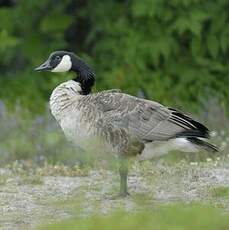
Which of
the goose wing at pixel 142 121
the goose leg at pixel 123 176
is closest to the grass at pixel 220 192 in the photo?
the goose wing at pixel 142 121

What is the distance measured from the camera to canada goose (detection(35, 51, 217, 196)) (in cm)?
923

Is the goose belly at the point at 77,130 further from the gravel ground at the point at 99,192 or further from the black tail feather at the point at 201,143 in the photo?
the black tail feather at the point at 201,143

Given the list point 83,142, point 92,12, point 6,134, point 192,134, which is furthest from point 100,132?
point 92,12

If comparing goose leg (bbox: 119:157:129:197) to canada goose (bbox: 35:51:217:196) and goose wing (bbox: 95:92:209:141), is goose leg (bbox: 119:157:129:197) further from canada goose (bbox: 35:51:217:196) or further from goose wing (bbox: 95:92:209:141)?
goose wing (bbox: 95:92:209:141)

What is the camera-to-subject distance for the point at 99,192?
31.8 feet

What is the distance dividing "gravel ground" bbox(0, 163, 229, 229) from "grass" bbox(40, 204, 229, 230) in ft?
3.04

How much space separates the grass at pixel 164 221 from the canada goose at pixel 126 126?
2.02m

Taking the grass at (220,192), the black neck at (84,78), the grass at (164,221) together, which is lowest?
the grass at (164,221)

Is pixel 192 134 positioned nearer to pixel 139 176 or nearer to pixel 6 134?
pixel 139 176

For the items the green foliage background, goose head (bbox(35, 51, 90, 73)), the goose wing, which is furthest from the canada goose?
the green foliage background

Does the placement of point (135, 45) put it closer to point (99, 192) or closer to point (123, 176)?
point (99, 192)

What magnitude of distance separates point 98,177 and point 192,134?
160 centimetres

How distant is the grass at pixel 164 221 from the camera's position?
269 inches

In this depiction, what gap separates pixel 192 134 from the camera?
9258 mm
